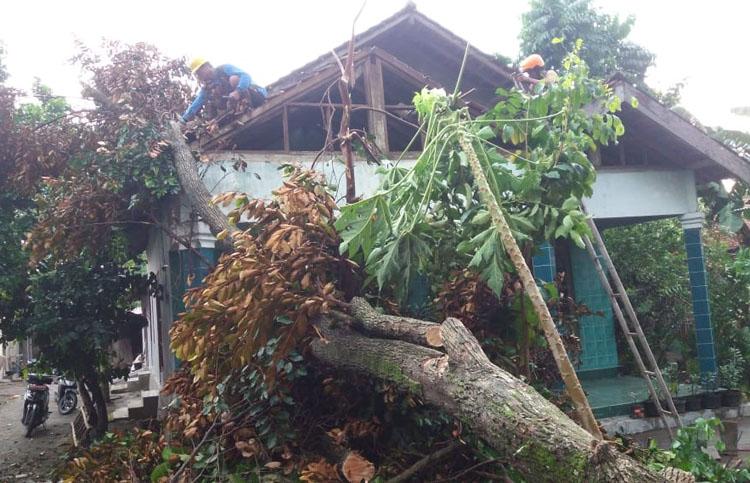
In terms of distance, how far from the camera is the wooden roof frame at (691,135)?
25.4 ft

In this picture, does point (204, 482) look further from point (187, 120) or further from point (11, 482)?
point (11, 482)

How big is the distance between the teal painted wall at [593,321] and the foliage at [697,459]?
5.55m

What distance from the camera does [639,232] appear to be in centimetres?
1166

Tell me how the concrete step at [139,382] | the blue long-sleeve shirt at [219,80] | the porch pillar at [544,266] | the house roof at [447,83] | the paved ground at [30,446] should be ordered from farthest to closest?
the concrete step at [139,382], the paved ground at [30,446], the porch pillar at [544,266], the house roof at [447,83], the blue long-sleeve shirt at [219,80]

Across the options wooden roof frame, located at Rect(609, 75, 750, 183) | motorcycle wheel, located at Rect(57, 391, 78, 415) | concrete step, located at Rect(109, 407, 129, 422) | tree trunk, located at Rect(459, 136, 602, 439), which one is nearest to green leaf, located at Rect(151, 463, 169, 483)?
tree trunk, located at Rect(459, 136, 602, 439)

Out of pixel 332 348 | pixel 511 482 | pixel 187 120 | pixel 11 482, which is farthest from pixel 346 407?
pixel 11 482

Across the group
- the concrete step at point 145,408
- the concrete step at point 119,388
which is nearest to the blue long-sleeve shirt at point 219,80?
the concrete step at point 145,408

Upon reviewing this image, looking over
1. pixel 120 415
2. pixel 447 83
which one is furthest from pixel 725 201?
pixel 120 415

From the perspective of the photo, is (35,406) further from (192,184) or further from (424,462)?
(424,462)

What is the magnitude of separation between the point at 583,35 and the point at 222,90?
1305 centimetres

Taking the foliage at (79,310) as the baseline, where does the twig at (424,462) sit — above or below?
below

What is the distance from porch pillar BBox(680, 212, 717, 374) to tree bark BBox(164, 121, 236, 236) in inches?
248

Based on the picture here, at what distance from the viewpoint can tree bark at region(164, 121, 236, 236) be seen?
5685 mm

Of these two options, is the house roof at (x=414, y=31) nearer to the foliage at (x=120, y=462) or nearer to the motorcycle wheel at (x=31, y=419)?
the foliage at (x=120, y=462)
